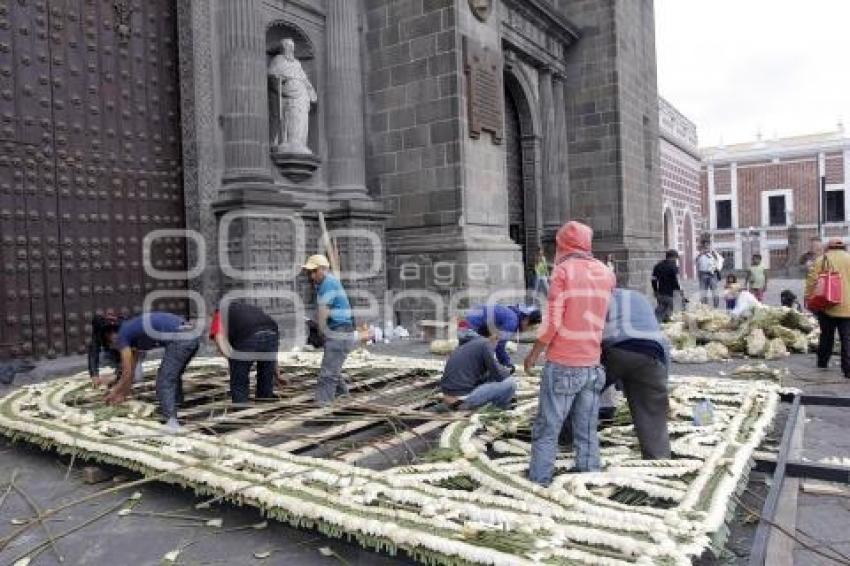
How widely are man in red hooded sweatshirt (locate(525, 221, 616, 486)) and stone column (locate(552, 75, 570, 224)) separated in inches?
512

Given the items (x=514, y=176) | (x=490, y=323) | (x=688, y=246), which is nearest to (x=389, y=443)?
(x=490, y=323)

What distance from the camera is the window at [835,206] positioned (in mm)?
41469

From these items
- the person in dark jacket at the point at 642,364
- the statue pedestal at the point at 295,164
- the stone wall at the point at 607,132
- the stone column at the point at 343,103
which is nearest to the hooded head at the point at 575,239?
the person in dark jacket at the point at 642,364

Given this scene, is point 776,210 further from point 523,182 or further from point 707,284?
point 523,182

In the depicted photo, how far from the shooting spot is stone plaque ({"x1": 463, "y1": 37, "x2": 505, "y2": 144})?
1154 cm

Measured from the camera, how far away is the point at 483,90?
469 inches

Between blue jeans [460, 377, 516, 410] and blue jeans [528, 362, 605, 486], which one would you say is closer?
blue jeans [528, 362, 605, 486]

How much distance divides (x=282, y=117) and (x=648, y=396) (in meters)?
7.75

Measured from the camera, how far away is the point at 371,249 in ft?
37.0

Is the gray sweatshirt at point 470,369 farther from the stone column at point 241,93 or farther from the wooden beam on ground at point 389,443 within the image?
the stone column at point 241,93

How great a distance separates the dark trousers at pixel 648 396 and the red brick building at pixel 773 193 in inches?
1587

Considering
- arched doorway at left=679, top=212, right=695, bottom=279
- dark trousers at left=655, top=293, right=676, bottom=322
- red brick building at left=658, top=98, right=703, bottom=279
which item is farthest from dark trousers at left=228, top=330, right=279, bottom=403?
arched doorway at left=679, top=212, right=695, bottom=279

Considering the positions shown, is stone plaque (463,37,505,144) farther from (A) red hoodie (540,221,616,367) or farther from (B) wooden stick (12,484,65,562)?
(B) wooden stick (12,484,65,562)

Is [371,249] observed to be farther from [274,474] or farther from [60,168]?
[274,474]
